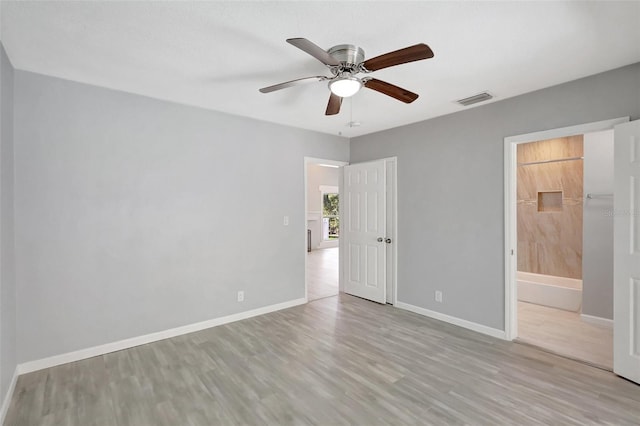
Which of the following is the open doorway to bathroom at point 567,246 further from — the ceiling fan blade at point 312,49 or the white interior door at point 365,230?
the ceiling fan blade at point 312,49

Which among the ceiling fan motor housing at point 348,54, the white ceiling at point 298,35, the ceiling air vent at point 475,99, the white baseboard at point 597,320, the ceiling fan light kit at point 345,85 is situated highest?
the white ceiling at point 298,35

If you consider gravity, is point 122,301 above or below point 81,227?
below

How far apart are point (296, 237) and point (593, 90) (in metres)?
3.59

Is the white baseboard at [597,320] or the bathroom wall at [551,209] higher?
the bathroom wall at [551,209]

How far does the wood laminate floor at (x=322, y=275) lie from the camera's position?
16.9ft

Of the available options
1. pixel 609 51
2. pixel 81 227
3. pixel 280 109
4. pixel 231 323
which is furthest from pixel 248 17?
pixel 231 323

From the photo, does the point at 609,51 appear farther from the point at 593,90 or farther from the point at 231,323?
the point at 231,323

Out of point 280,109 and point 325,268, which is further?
point 325,268

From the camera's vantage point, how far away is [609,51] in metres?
2.30

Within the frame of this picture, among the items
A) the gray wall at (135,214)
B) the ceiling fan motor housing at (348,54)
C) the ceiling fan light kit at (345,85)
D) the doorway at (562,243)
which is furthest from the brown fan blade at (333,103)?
the doorway at (562,243)

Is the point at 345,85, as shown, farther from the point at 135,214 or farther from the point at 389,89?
the point at 135,214

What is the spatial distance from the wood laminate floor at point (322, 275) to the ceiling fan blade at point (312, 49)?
366cm

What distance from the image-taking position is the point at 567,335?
3391mm

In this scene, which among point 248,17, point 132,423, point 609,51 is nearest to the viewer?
point 248,17
